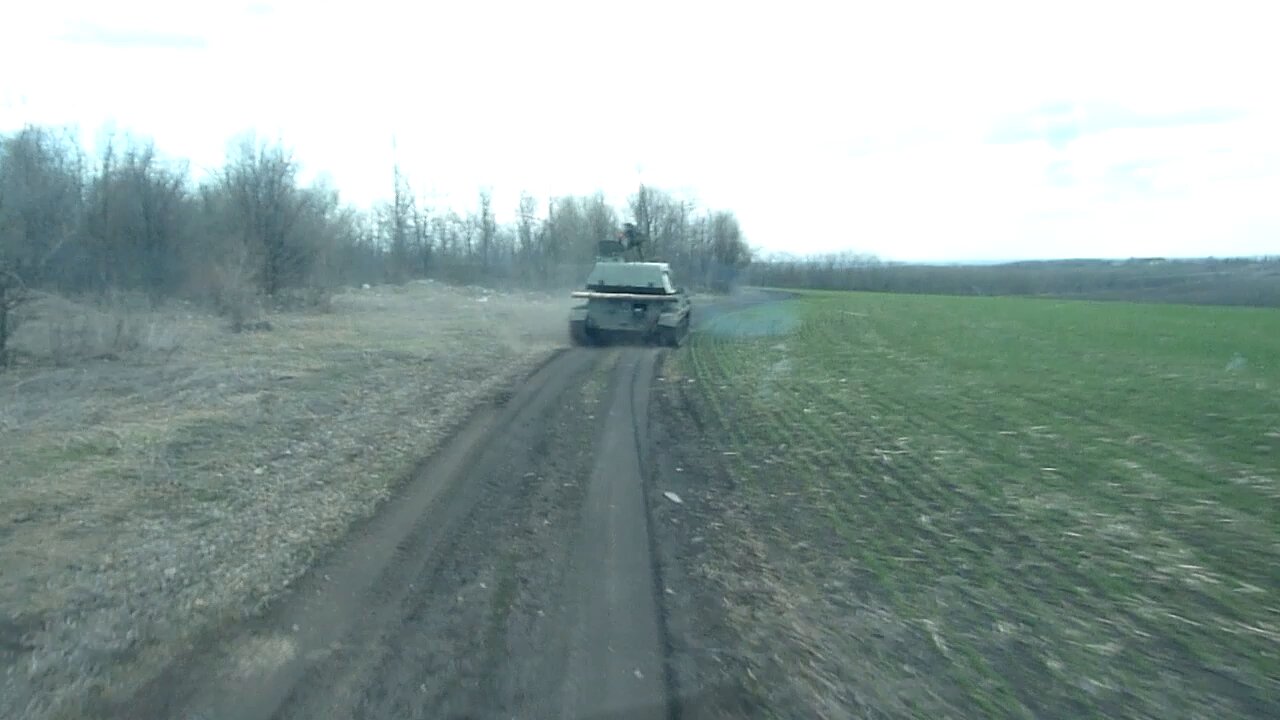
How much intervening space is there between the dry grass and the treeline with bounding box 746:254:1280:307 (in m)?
35.0

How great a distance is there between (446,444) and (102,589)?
548 centimetres

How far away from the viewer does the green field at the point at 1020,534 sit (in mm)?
5195

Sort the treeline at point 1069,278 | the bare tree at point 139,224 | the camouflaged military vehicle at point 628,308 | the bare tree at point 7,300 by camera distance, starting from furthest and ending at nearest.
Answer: the treeline at point 1069,278, the bare tree at point 139,224, the camouflaged military vehicle at point 628,308, the bare tree at point 7,300

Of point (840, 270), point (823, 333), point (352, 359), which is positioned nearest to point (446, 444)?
point (352, 359)

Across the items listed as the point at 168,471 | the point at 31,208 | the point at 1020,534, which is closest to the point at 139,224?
the point at 31,208

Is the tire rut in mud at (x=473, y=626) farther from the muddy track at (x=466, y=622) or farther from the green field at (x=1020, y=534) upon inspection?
the green field at (x=1020, y=534)

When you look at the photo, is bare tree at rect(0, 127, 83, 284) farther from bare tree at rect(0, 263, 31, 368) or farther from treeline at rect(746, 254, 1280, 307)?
treeline at rect(746, 254, 1280, 307)

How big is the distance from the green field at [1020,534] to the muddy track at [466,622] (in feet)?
3.16

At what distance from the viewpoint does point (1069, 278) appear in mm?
61312

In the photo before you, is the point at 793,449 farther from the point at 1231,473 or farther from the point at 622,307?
the point at 622,307

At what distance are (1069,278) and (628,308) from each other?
44391 mm

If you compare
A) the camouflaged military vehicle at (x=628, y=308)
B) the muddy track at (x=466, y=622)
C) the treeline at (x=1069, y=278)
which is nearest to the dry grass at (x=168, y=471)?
the muddy track at (x=466, y=622)

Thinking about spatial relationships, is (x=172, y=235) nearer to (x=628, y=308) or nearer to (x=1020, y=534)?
(x=628, y=308)

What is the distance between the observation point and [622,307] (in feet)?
84.0
